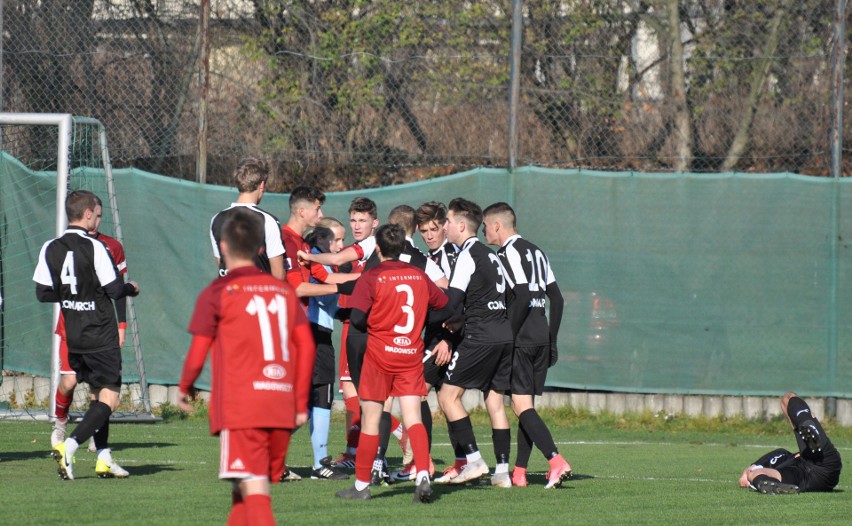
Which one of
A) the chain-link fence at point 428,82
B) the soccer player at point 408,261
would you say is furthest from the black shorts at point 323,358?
the chain-link fence at point 428,82

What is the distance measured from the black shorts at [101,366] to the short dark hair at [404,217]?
2.20m

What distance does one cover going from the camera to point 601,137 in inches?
539

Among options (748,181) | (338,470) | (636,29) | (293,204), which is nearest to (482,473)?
(338,470)

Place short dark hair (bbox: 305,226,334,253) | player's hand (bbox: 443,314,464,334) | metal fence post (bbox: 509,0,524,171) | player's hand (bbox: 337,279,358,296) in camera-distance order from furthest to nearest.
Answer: metal fence post (bbox: 509,0,524,171)
short dark hair (bbox: 305,226,334,253)
player's hand (bbox: 337,279,358,296)
player's hand (bbox: 443,314,464,334)

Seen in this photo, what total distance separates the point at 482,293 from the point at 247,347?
3.56m

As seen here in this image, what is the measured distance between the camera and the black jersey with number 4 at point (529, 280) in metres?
9.09

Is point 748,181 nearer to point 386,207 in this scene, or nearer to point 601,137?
point 601,137

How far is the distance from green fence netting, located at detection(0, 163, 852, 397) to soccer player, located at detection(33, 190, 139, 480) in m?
4.77

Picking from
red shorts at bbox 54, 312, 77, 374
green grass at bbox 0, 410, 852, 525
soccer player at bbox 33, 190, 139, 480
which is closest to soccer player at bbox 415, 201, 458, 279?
green grass at bbox 0, 410, 852, 525

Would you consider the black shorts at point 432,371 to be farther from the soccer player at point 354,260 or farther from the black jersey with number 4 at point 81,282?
the black jersey with number 4 at point 81,282

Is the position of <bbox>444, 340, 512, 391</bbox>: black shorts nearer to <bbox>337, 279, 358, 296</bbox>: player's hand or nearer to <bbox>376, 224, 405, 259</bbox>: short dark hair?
<bbox>337, 279, 358, 296</bbox>: player's hand

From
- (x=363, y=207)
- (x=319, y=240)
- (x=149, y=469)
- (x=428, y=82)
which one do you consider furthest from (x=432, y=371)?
(x=428, y=82)

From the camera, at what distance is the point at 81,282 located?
8.87 metres

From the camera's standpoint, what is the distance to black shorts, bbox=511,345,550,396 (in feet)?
29.8
